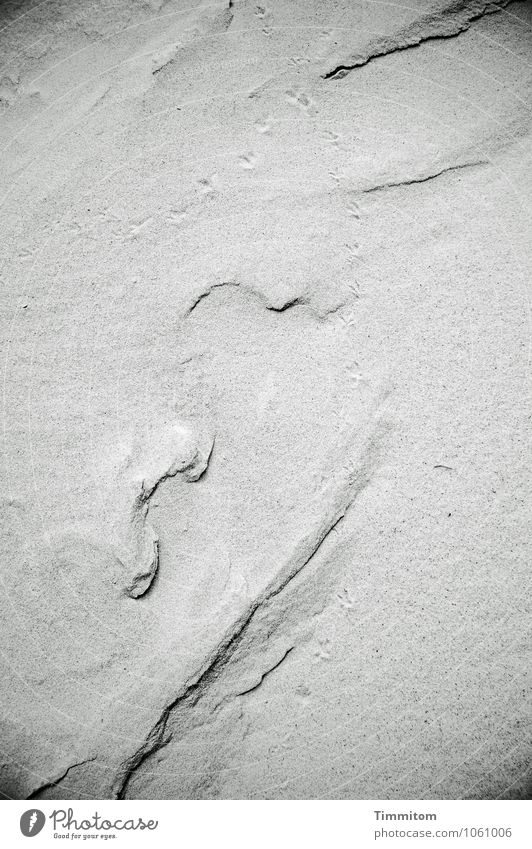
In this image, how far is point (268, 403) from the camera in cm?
131

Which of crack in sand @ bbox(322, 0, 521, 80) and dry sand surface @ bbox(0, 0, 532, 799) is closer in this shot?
dry sand surface @ bbox(0, 0, 532, 799)

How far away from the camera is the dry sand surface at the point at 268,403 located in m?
1.24

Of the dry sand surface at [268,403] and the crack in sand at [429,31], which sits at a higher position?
the crack in sand at [429,31]

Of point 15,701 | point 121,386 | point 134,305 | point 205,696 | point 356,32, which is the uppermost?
point 356,32

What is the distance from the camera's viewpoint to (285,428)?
1300 millimetres

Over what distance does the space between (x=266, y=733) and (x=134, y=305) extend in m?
1.03

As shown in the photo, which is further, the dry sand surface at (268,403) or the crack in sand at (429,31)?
the crack in sand at (429,31)

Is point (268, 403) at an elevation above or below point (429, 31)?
below

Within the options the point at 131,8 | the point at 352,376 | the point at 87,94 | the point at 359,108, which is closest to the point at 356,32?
the point at 359,108

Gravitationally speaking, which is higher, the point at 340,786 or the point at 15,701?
the point at 15,701

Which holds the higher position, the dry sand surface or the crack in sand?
the crack in sand

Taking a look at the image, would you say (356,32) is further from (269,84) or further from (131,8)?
(131,8)

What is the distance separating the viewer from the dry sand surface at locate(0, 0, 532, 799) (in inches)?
48.9
